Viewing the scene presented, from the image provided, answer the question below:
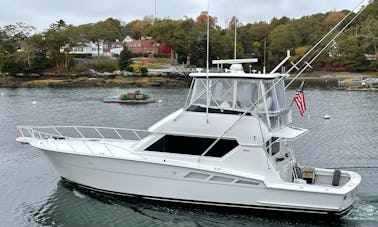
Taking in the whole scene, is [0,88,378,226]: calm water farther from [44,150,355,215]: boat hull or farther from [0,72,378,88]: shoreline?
[0,72,378,88]: shoreline

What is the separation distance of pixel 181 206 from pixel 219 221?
1396mm

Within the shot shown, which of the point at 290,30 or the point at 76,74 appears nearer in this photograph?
the point at 76,74

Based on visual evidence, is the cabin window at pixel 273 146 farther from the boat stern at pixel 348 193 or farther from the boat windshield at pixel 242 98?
the boat stern at pixel 348 193

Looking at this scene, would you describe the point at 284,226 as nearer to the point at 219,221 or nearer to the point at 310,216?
the point at 310,216

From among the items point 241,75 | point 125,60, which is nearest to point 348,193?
point 241,75

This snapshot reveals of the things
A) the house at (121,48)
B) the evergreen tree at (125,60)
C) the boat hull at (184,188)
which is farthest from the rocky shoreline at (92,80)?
the boat hull at (184,188)

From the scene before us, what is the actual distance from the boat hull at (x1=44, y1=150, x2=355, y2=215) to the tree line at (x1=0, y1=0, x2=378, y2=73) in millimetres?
68894

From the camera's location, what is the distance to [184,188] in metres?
15.1

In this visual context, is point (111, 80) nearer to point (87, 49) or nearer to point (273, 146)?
point (87, 49)

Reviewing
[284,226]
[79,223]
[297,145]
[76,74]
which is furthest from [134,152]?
[76,74]

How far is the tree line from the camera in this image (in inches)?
3669

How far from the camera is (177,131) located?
15297 mm

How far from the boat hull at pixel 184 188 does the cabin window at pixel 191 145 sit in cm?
69

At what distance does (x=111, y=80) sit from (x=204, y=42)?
1956cm
